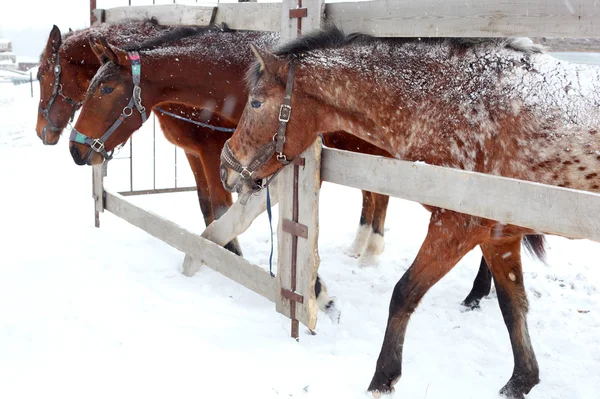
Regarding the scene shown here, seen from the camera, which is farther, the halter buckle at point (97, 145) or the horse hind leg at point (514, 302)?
the halter buckle at point (97, 145)

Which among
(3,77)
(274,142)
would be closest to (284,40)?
(274,142)

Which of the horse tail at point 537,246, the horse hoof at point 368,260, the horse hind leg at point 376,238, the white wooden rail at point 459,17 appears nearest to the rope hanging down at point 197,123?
the white wooden rail at point 459,17

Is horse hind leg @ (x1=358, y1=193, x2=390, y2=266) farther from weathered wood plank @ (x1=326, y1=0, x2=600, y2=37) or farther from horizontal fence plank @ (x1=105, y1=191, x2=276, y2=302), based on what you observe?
weathered wood plank @ (x1=326, y1=0, x2=600, y2=37)

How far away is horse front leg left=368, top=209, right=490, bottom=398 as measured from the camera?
2.77m

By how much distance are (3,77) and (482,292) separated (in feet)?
53.9

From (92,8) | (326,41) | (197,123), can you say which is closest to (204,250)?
(197,123)

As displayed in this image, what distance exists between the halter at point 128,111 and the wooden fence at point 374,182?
762mm

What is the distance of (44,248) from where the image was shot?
508 cm

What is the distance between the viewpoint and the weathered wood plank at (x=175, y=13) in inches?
181

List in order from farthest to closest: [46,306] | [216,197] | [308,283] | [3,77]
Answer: [3,77] → [216,197] → [46,306] → [308,283]

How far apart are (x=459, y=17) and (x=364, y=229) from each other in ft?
10.0

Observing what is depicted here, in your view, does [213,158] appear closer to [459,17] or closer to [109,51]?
[109,51]

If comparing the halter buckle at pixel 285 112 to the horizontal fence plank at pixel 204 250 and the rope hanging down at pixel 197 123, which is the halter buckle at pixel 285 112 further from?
the rope hanging down at pixel 197 123

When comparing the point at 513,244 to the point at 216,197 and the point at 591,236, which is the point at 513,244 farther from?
the point at 216,197
